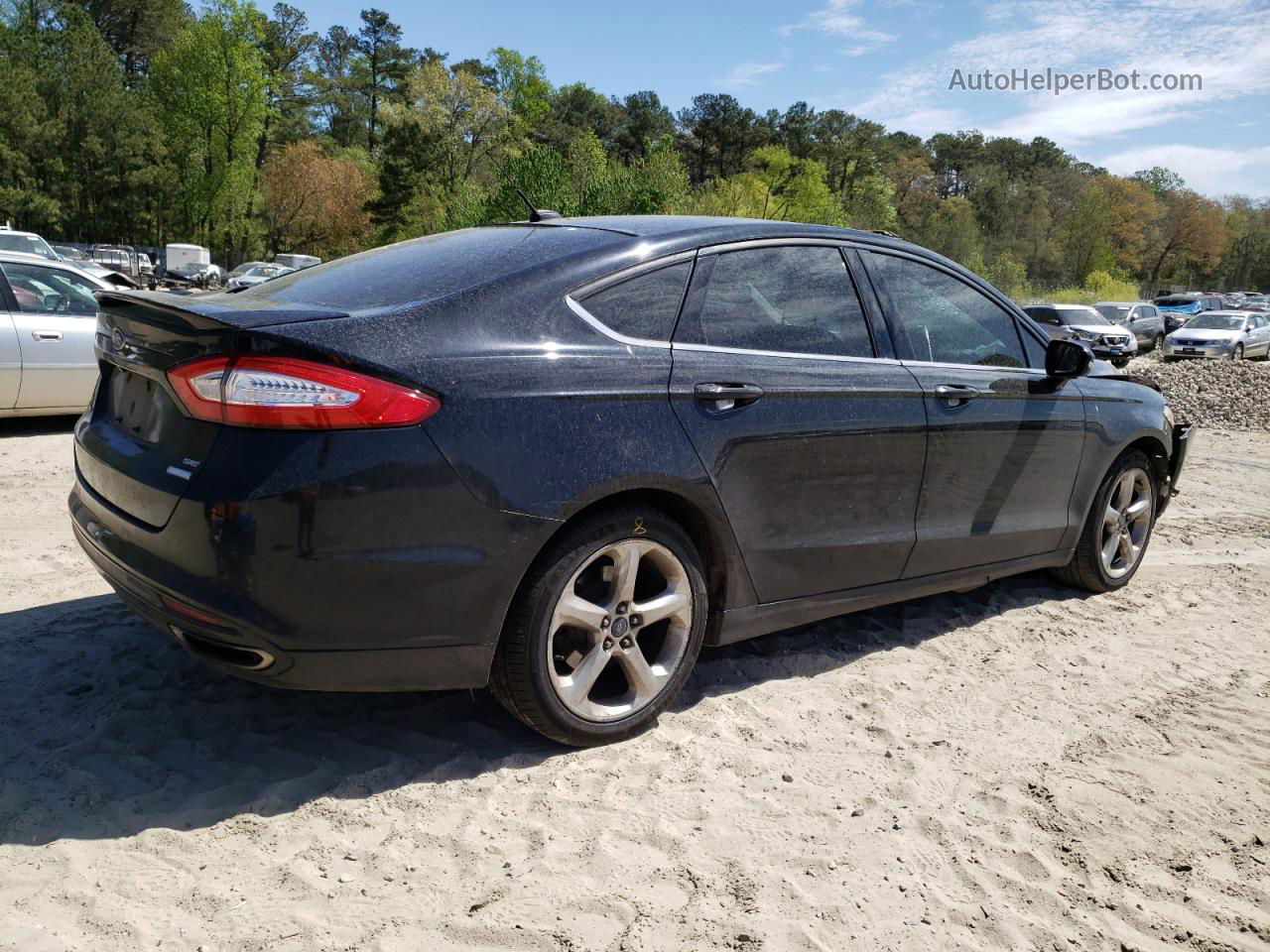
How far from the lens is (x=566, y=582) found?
9.42 ft

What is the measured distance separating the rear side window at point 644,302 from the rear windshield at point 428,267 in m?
0.18

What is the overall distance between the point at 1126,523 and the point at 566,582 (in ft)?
11.8

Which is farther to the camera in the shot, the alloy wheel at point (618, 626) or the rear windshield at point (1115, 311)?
the rear windshield at point (1115, 311)

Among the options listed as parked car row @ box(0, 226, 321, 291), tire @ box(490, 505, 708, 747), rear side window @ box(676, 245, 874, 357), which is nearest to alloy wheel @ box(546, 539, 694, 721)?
tire @ box(490, 505, 708, 747)

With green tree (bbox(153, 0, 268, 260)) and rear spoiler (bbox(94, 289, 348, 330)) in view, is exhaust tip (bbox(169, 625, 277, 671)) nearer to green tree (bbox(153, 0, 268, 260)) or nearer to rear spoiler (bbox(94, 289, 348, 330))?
rear spoiler (bbox(94, 289, 348, 330))

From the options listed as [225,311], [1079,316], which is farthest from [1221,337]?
[225,311]

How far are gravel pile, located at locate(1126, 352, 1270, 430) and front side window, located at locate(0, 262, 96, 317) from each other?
1120cm

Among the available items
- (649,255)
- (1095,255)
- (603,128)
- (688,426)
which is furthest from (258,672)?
(603,128)

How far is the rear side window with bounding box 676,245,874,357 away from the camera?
332 centimetres

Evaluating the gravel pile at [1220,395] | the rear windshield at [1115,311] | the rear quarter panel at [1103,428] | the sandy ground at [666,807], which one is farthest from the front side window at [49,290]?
the rear windshield at [1115,311]

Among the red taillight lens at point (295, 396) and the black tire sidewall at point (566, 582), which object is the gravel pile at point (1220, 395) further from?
the red taillight lens at point (295, 396)

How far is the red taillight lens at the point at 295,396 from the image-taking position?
250 cm

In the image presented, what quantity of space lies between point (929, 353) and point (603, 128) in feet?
337

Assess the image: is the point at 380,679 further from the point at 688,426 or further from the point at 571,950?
the point at 688,426
